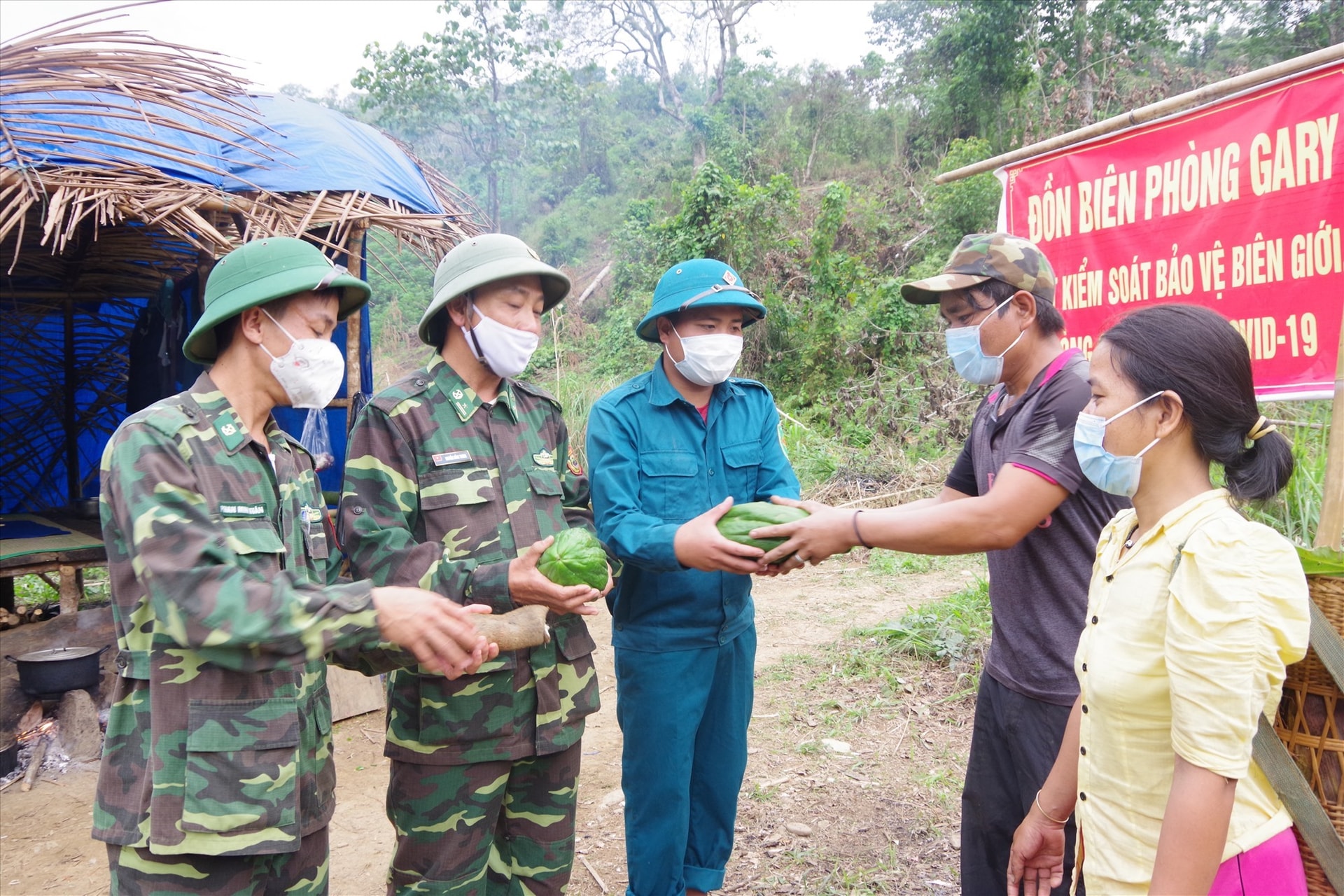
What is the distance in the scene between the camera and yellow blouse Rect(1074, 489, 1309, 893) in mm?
Result: 1521

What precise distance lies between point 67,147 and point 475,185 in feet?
79.1

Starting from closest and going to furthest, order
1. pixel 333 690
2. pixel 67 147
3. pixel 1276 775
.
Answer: pixel 1276 775, pixel 67 147, pixel 333 690

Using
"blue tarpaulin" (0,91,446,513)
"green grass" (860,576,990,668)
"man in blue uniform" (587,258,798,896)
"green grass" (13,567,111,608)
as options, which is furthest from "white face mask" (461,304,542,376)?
"green grass" (13,567,111,608)

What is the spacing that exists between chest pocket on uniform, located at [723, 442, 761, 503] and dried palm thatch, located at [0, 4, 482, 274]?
3.31 m

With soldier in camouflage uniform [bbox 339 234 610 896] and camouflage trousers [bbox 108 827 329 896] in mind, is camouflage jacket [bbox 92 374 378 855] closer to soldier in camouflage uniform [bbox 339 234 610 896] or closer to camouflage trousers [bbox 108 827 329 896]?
camouflage trousers [bbox 108 827 329 896]

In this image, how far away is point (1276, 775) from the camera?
1.73 meters

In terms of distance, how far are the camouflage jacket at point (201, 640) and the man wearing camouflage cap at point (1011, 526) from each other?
144 cm

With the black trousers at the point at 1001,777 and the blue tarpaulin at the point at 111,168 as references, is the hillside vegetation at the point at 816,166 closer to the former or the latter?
the blue tarpaulin at the point at 111,168

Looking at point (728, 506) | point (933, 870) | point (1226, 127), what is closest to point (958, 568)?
point (933, 870)

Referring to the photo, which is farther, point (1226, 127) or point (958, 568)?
point (958, 568)

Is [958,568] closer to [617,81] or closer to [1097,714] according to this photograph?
[1097,714]

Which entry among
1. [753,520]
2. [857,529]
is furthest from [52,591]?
[857,529]

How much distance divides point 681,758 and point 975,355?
5.41 feet

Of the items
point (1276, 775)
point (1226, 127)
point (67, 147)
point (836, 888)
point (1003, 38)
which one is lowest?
point (836, 888)
